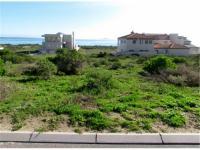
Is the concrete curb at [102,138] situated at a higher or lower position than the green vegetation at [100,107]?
lower

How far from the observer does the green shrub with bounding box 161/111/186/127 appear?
609 centimetres

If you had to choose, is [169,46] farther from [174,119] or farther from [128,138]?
[128,138]

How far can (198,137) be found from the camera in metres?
5.38

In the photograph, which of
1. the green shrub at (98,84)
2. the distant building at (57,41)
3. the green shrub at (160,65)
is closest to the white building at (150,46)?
the distant building at (57,41)

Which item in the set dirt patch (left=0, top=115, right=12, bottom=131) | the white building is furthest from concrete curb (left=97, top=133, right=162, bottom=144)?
the white building

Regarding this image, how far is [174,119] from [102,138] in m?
1.81

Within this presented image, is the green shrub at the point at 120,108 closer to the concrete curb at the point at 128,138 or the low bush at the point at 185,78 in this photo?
the concrete curb at the point at 128,138

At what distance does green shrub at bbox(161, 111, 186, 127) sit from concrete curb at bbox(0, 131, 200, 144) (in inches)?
22.0

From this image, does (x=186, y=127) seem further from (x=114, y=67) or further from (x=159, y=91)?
(x=114, y=67)

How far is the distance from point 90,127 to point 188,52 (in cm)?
4831

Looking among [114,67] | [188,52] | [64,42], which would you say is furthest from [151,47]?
[114,67]

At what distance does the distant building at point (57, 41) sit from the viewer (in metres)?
59.5

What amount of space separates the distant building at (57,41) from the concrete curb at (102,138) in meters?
53.0

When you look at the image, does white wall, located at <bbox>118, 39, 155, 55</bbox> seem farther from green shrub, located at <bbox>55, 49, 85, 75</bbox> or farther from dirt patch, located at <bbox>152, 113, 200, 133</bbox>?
dirt patch, located at <bbox>152, 113, 200, 133</bbox>
